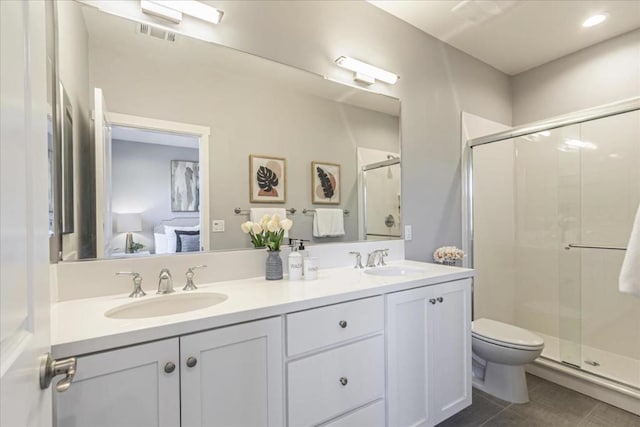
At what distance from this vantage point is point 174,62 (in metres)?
1.44

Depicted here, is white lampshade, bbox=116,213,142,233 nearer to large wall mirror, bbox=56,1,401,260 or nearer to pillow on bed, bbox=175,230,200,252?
large wall mirror, bbox=56,1,401,260

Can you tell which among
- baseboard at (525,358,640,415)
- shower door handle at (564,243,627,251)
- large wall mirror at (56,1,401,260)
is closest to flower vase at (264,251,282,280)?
large wall mirror at (56,1,401,260)

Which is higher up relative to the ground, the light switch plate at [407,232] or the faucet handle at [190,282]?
the light switch plate at [407,232]

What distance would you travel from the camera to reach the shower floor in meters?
2.08

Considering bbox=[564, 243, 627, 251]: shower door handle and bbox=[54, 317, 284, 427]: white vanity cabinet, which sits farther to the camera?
bbox=[564, 243, 627, 251]: shower door handle

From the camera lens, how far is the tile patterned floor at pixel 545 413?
1.80 m

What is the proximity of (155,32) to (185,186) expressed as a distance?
70 cm

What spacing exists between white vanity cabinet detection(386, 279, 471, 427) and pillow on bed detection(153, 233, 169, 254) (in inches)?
41.6

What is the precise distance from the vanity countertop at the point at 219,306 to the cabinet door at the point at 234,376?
0.04 m

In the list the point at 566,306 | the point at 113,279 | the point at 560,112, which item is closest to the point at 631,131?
the point at 560,112

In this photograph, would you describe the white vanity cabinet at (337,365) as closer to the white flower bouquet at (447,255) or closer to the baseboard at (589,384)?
the white flower bouquet at (447,255)

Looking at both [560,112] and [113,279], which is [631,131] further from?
[113,279]

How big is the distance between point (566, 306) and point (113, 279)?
3259mm

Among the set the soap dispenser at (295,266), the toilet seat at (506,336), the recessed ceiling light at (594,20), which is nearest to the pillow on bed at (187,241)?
the soap dispenser at (295,266)
